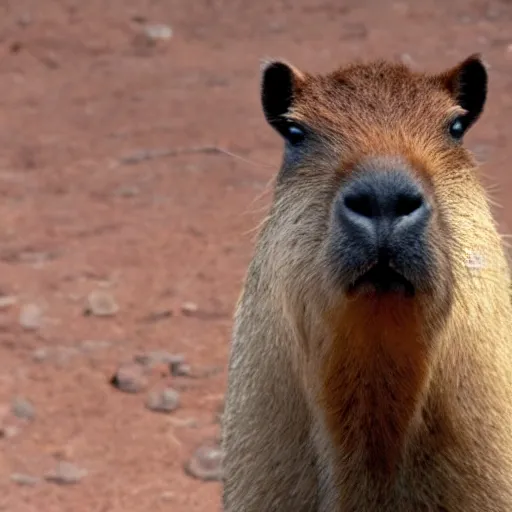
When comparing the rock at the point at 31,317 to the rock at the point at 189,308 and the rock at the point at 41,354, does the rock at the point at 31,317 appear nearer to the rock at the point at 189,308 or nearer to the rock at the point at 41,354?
the rock at the point at 41,354

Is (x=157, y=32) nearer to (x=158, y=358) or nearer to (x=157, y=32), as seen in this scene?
(x=157, y=32)

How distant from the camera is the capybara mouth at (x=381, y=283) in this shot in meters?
3.62

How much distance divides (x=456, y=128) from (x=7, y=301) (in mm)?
3857

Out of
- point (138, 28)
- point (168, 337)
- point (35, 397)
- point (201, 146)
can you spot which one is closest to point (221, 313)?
point (168, 337)

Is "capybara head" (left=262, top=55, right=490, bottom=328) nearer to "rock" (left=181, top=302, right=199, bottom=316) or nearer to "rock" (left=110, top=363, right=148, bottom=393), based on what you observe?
"rock" (left=110, top=363, right=148, bottom=393)

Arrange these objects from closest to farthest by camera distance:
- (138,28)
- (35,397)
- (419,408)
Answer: (419,408), (35,397), (138,28)

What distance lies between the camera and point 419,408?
4059 millimetres

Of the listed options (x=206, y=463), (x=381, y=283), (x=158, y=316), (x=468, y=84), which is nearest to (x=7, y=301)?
(x=158, y=316)

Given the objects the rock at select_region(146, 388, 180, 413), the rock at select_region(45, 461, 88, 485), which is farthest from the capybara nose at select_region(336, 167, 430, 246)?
the rock at select_region(146, 388, 180, 413)

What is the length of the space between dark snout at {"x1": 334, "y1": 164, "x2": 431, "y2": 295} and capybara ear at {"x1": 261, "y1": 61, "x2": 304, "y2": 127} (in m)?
0.75

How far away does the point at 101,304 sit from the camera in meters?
7.46

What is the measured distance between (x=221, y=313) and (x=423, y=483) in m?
3.29

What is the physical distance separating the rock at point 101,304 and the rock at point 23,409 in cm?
97

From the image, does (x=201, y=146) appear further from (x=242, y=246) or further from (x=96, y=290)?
(x=96, y=290)
